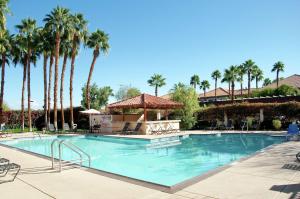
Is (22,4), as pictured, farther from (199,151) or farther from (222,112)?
(222,112)

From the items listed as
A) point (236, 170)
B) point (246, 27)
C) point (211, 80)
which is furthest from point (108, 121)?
point (211, 80)

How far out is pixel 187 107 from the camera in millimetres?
26703

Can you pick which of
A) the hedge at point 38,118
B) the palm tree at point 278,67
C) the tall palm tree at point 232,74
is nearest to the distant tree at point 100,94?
the hedge at point 38,118

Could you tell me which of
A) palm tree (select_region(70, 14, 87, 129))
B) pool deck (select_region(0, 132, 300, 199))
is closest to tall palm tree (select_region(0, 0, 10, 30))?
pool deck (select_region(0, 132, 300, 199))

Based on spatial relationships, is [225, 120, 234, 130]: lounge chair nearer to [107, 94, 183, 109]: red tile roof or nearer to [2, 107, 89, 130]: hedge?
[107, 94, 183, 109]: red tile roof

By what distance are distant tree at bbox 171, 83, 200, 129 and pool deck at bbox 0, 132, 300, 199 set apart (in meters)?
18.1

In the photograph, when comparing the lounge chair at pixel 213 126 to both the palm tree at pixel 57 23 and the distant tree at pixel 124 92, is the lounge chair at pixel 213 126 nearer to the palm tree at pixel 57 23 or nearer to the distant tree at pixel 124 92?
the palm tree at pixel 57 23

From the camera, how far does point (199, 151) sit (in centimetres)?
1493

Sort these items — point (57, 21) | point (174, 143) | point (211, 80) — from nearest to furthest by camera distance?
point (174, 143), point (57, 21), point (211, 80)

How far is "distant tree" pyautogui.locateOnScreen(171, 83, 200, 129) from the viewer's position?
2664cm

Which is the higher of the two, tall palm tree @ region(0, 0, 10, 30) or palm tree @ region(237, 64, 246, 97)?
palm tree @ region(237, 64, 246, 97)

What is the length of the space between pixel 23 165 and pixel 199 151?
28.2 ft

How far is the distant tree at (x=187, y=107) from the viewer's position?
26.6 metres

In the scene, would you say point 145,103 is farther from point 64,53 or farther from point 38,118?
point 38,118
